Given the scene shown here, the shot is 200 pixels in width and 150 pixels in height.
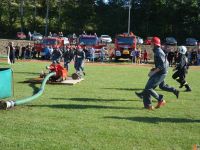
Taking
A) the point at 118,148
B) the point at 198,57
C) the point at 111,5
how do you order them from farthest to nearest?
the point at 111,5 → the point at 198,57 → the point at 118,148

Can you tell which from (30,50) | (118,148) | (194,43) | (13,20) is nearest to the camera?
(118,148)

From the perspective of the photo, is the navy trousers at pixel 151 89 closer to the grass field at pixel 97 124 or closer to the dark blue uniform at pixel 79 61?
the grass field at pixel 97 124

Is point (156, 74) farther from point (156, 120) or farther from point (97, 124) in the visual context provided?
point (97, 124)

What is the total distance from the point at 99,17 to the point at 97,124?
70849 mm

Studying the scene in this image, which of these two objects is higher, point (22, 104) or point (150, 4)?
point (150, 4)

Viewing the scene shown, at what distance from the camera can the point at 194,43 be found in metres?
64.7

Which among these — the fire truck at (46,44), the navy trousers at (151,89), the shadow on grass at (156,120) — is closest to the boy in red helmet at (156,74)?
the navy trousers at (151,89)

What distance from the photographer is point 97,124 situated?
10469 millimetres

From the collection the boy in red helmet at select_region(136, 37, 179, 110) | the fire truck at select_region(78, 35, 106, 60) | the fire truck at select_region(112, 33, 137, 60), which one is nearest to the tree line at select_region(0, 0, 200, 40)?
the fire truck at select_region(78, 35, 106, 60)

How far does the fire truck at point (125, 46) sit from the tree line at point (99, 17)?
31.1m

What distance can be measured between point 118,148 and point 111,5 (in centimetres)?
7668

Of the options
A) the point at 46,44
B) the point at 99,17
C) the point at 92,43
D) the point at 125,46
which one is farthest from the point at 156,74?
the point at 99,17

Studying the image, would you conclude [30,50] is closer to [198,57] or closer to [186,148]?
[198,57]

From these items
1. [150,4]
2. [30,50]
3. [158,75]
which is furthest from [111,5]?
[158,75]
